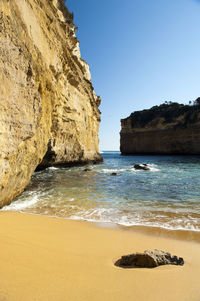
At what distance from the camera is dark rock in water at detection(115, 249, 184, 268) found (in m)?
1.98

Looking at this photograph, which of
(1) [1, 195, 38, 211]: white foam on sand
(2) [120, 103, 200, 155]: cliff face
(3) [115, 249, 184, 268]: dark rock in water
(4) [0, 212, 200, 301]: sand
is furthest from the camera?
(2) [120, 103, 200, 155]: cliff face

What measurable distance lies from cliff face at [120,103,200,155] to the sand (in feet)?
160

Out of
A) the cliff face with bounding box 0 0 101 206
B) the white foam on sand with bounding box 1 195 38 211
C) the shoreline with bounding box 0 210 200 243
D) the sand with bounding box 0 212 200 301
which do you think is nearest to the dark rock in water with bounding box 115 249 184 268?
the sand with bounding box 0 212 200 301

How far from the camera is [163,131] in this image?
5269 cm

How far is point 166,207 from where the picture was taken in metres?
4.94

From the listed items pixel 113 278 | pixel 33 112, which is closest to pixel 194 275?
pixel 113 278

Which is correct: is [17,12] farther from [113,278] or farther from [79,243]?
[113,278]

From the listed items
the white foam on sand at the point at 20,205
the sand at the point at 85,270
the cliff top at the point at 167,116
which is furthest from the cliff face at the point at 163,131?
the sand at the point at 85,270

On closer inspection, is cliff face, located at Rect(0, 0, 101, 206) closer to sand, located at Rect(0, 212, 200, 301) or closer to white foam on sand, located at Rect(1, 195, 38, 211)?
white foam on sand, located at Rect(1, 195, 38, 211)

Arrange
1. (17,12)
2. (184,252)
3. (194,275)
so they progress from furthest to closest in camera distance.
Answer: (17,12) < (184,252) < (194,275)

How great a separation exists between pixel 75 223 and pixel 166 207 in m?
2.75

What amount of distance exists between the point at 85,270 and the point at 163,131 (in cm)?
5496

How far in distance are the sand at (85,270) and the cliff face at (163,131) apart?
160 feet

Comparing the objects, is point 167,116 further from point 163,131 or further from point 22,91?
point 22,91
